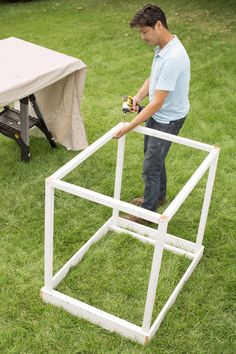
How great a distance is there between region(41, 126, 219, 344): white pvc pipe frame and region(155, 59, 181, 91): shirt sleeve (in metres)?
0.36

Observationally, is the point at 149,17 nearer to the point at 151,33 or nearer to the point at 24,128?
the point at 151,33

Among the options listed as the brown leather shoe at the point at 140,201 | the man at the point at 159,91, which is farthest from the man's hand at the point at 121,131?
the brown leather shoe at the point at 140,201

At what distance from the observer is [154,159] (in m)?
3.77

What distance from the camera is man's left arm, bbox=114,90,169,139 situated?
11.0 feet

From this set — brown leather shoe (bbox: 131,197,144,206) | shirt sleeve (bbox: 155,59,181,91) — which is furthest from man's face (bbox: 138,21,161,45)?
brown leather shoe (bbox: 131,197,144,206)

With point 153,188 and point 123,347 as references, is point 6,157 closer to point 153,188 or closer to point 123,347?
point 153,188

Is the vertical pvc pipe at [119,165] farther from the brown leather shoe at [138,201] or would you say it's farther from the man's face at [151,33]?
the man's face at [151,33]

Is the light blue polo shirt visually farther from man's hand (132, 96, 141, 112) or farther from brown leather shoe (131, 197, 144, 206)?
brown leather shoe (131, 197, 144, 206)

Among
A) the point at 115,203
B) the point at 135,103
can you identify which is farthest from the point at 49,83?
the point at 115,203

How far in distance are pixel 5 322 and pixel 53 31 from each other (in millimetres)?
6148

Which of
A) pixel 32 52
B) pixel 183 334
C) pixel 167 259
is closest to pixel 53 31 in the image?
pixel 32 52

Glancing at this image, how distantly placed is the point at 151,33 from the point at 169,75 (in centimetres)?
29

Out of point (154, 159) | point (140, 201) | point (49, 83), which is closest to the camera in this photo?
point (154, 159)

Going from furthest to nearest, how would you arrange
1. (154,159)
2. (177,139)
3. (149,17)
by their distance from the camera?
(154,159) < (177,139) < (149,17)
